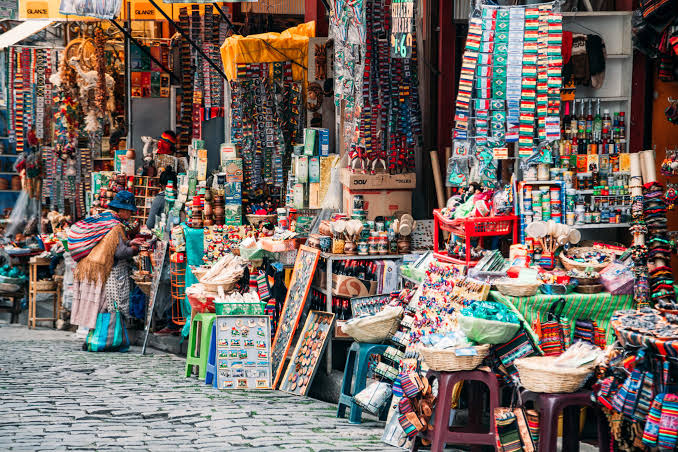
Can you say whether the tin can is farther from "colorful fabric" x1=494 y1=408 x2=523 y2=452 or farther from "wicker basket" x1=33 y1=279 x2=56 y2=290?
"wicker basket" x1=33 y1=279 x2=56 y2=290

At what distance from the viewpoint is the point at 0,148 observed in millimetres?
24562

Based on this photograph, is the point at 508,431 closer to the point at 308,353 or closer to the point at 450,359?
the point at 450,359

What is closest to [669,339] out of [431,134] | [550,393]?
[550,393]

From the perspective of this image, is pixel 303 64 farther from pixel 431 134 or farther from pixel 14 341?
pixel 14 341

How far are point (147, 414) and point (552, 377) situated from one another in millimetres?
3950

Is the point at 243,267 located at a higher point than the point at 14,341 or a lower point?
higher

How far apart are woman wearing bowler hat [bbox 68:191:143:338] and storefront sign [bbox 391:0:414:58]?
16.2 ft

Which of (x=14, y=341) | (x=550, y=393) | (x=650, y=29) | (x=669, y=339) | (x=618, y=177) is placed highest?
(x=650, y=29)

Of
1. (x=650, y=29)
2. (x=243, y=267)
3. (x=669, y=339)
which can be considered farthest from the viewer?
(x=243, y=267)

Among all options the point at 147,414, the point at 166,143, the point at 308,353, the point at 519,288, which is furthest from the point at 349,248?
the point at 166,143

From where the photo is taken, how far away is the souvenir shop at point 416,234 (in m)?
6.55

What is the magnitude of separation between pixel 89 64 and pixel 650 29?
11.4 metres

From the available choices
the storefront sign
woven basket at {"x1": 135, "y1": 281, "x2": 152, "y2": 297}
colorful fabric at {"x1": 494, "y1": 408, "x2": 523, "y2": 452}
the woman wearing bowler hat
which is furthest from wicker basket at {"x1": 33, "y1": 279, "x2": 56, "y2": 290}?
colorful fabric at {"x1": 494, "y1": 408, "x2": 523, "y2": 452}

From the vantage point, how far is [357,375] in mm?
8070
